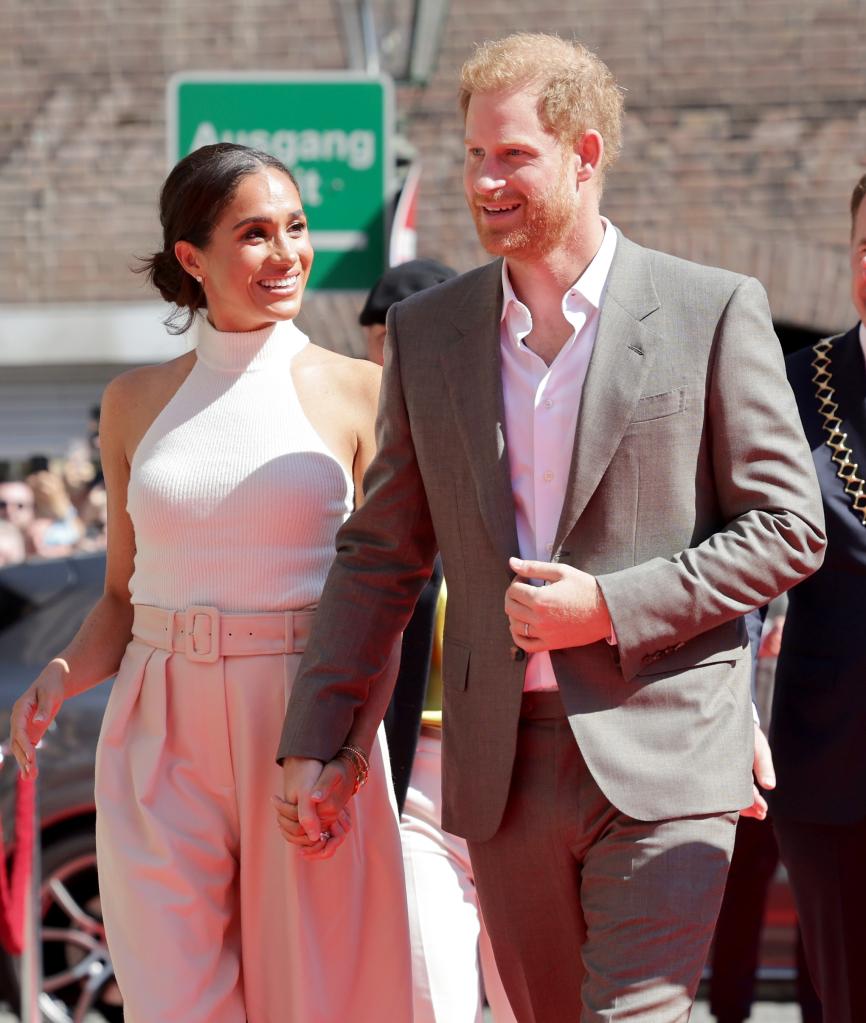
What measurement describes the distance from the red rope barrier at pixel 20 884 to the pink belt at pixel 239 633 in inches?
66.6

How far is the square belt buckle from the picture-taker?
12.2ft

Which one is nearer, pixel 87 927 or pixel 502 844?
pixel 502 844

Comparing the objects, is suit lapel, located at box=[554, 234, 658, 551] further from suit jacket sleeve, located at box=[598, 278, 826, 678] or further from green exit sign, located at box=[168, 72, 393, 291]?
green exit sign, located at box=[168, 72, 393, 291]

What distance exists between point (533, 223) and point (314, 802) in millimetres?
1123

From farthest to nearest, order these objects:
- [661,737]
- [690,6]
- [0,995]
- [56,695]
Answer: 1. [690,6]
2. [0,995]
3. [56,695]
4. [661,737]

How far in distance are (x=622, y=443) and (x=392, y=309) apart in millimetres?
631

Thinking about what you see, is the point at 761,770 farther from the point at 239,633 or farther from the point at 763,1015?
the point at 763,1015

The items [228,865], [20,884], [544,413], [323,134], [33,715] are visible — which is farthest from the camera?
[323,134]

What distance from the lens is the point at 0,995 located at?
6.12 metres

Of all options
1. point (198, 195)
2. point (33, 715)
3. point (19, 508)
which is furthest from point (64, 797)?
point (19, 508)

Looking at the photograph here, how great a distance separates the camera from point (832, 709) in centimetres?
395

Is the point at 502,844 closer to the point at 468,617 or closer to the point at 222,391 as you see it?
the point at 468,617

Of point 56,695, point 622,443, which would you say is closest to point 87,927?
point 56,695

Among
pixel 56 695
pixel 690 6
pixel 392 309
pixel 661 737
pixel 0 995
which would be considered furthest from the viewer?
pixel 690 6
